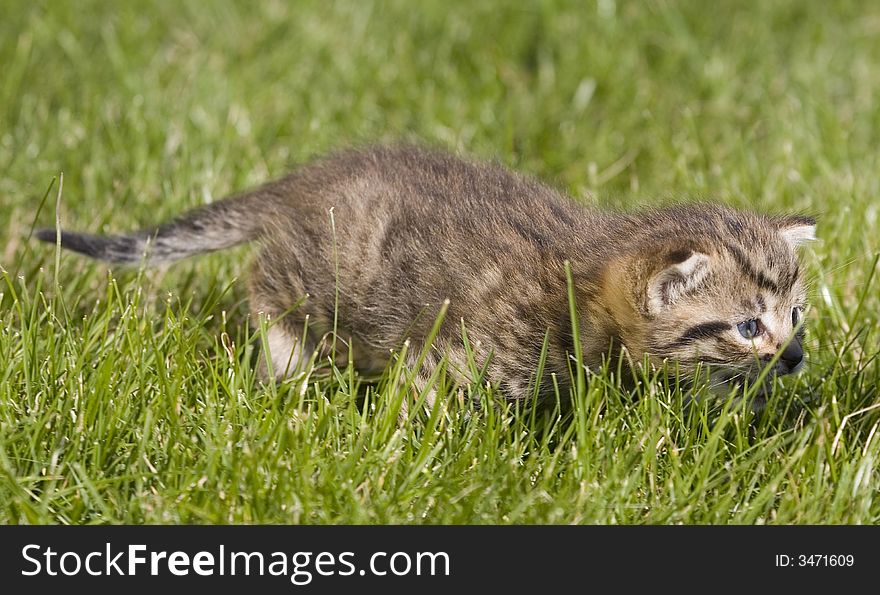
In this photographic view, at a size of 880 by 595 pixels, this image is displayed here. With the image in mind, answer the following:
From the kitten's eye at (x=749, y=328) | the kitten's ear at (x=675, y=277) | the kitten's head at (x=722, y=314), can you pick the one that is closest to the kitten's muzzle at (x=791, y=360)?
the kitten's head at (x=722, y=314)

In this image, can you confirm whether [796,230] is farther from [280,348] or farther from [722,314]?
[280,348]

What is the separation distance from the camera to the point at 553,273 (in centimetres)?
434

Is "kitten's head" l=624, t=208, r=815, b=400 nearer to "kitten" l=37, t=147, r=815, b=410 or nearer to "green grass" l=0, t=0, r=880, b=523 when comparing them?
"kitten" l=37, t=147, r=815, b=410

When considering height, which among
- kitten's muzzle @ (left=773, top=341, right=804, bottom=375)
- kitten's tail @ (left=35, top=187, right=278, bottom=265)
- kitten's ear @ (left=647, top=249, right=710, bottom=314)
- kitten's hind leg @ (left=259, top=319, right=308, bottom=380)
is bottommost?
kitten's muzzle @ (left=773, top=341, right=804, bottom=375)

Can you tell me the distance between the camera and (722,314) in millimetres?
4172

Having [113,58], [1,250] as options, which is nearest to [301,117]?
[113,58]

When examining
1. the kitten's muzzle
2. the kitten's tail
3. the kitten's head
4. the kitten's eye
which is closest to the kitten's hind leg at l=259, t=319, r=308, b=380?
the kitten's tail

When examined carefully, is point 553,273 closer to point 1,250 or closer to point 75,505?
point 75,505

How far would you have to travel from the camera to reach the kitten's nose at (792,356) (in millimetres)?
4137

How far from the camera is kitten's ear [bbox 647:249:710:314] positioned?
4.00 m

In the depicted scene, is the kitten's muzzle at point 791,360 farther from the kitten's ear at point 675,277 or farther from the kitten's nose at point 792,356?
the kitten's ear at point 675,277

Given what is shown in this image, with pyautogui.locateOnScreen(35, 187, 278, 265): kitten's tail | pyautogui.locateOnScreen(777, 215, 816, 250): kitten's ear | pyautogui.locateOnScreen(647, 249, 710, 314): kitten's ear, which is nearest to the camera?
pyautogui.locateOnScreen(647, 249, 710, 314): kitten's ear
